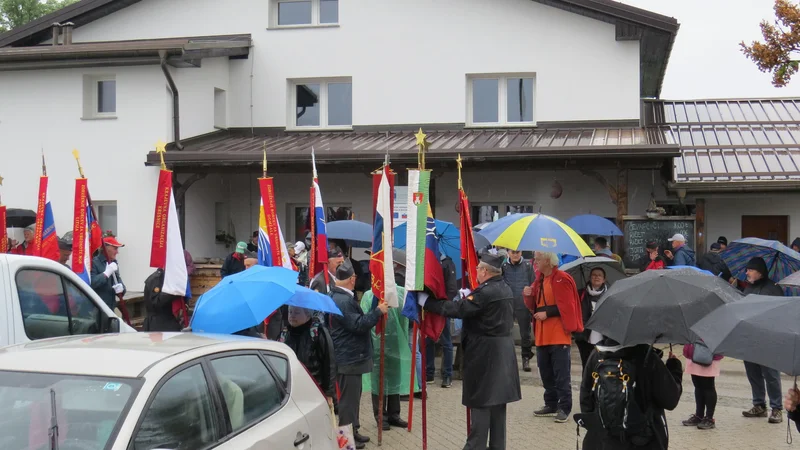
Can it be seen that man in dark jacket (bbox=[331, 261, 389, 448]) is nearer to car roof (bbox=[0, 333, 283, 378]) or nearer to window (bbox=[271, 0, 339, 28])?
car roof (bbox=[0, 333, 283, 378])

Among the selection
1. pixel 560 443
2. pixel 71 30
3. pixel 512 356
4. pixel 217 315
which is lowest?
pixel 560 443

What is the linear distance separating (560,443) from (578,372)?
387 centimetres

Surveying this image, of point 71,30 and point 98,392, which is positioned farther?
point 71,30

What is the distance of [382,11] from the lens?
18.0 metres

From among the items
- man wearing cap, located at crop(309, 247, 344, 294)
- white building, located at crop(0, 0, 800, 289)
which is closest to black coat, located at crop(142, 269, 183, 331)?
man wearing cap, located at crop(309, 247, 344, 294)

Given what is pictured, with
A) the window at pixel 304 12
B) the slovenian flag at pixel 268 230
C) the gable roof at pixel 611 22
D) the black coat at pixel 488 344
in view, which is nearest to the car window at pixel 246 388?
the black coat at pixel 488 344

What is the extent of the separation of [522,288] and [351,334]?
4624mm

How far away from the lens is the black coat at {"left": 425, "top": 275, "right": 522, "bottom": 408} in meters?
7.05

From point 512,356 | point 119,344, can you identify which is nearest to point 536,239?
point 512,356

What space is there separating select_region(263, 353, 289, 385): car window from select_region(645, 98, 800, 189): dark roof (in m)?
11.7

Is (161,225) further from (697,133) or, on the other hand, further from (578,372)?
(697,133)

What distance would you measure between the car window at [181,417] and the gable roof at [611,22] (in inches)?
558

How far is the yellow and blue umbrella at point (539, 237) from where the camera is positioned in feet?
28.4

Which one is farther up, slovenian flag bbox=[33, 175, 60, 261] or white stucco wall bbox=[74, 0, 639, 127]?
white stucco wall bbox=[74, 0, 639, 127]
